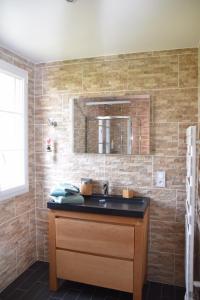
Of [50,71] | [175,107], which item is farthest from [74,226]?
[50,71]

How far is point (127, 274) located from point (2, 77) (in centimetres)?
223

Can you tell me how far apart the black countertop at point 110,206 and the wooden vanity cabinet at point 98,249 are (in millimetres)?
50

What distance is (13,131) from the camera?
2566 mm

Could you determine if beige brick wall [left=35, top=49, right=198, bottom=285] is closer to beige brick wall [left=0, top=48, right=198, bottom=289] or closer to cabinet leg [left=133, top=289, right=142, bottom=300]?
beige brick wall [left=0, top=48, right=198, bottom=289]

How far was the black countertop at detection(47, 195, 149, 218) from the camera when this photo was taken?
6.75 feet

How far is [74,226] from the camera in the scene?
7.26ft

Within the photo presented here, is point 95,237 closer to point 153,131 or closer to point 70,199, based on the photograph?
point 70,199

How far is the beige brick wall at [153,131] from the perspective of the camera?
2.34 metres

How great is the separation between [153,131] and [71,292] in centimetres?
180

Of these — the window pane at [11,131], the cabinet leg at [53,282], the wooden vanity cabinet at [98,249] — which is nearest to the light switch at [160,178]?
the wooden vanity cabinet at [98,249]

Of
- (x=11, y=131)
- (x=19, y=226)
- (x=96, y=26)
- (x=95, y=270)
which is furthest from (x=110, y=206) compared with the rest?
(x=96, y=26)

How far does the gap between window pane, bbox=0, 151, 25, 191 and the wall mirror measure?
0.63m

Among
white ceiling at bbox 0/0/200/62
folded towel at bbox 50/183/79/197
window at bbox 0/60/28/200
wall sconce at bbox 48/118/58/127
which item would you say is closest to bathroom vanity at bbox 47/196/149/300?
folded towel at bbox 50/183/79/197

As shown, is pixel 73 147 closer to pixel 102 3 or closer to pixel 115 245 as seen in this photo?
pixel 115 245
